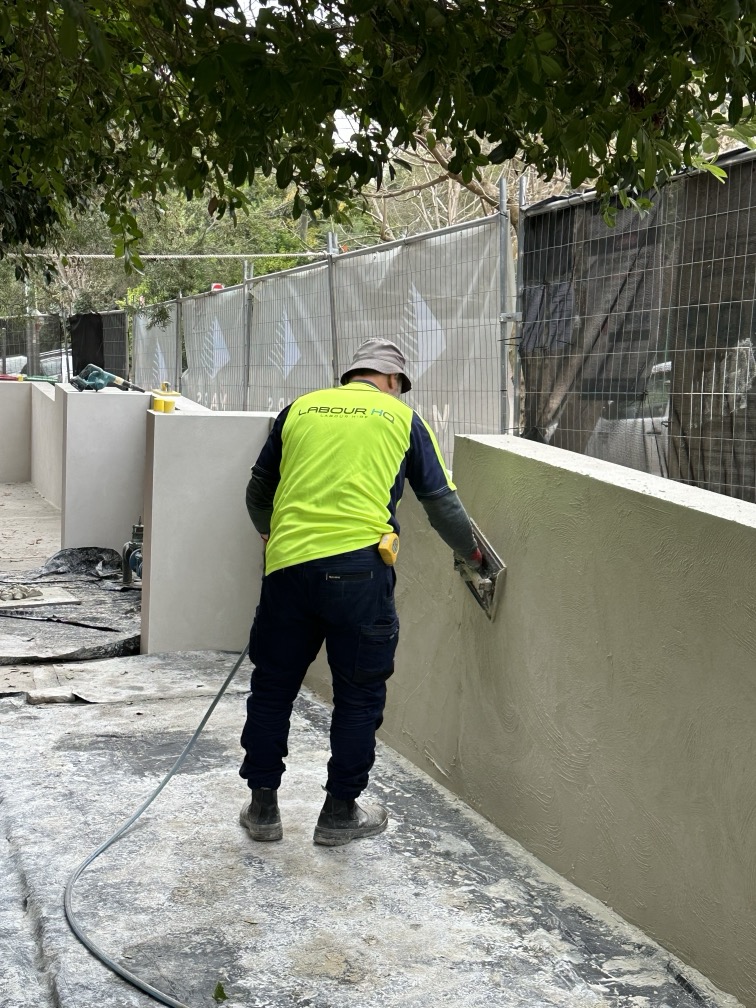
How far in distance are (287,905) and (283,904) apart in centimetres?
1

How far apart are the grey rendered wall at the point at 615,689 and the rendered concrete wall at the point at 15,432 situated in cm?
1263

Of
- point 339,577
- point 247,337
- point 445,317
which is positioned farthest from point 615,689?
point 247,337

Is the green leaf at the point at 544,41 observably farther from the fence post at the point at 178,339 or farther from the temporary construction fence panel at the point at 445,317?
the fence post at the point at 178,339

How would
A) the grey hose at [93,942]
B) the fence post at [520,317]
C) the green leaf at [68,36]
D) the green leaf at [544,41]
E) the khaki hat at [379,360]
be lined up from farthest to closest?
1. the fence post at [520,317]
2. the khaki hat at [379,360]
3. the grey hose at [93,942]
4. the green leaf at [544,41]
5. the green leaf at [68,36]

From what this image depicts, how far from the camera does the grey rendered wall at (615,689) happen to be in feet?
9.84

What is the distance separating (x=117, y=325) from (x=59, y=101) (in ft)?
42.1

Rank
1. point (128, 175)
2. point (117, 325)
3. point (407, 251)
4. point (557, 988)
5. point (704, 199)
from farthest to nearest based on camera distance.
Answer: point (117, 325) → point (407, 251) → point (128, 175) → point (704, 199) → point (557, 988)

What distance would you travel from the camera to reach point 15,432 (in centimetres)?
1627

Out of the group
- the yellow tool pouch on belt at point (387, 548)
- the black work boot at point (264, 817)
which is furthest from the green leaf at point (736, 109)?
the black work boot at point (264, 817)

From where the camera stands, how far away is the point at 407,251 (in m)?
6.54

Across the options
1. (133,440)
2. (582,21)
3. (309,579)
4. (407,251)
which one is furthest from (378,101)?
(133,440)

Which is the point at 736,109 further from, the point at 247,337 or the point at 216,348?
the point at 216,348

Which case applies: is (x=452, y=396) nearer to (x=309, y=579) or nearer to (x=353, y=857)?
(x=309, y=579)

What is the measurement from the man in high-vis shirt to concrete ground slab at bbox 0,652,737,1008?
0.25 m
